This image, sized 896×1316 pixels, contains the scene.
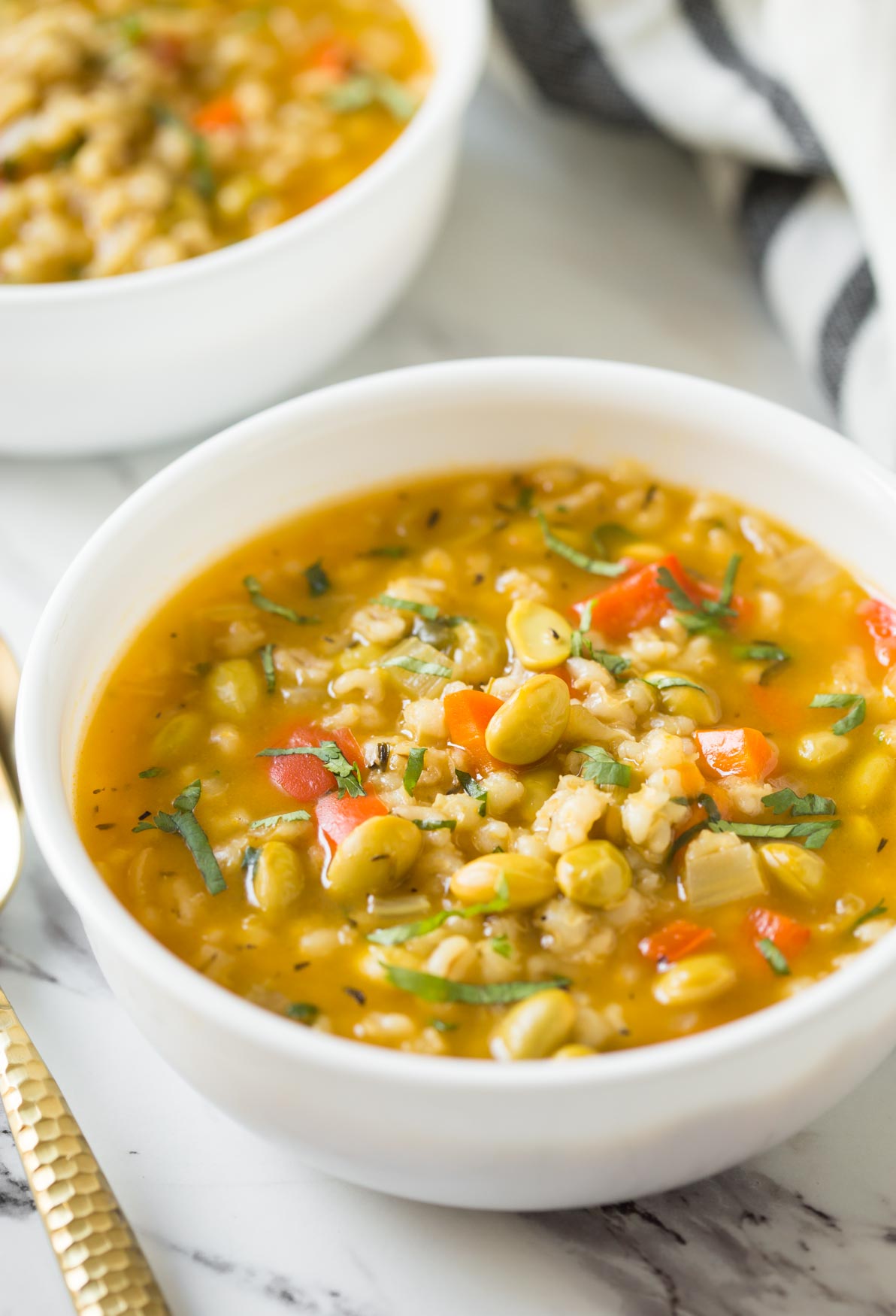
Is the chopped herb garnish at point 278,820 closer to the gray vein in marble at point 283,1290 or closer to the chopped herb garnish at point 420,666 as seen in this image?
the chopped herb garnish at point 420,666

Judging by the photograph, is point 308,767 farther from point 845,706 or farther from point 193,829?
point 845,706

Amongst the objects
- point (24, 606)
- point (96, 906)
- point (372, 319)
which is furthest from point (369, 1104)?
point (372, 319)

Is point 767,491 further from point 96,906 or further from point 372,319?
point 96,906

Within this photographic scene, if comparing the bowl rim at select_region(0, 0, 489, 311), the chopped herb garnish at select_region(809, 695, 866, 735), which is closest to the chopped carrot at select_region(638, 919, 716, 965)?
A: the chopped herb garnish at select_region(809, 695, 866, 735)

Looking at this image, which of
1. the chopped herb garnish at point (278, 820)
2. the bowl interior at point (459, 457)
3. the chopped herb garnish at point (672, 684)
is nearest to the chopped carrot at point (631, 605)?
the chopped herb garnish at point (672, 684)

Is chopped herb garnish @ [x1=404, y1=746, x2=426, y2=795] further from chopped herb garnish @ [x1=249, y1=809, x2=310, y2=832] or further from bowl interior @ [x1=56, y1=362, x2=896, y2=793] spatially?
bowl interior @ [x1=56, y1=362, x2=896, y2=793]
